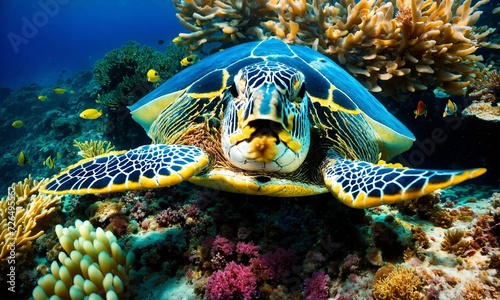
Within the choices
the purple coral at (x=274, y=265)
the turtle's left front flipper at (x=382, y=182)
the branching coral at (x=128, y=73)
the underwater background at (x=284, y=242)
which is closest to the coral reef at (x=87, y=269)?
the underwater background at (x=284, y=242)

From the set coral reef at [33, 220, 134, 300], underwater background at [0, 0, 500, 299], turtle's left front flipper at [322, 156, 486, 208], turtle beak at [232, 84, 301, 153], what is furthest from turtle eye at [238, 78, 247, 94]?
coral reef at [33, 220, 134, 300]

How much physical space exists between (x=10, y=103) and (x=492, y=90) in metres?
28.3

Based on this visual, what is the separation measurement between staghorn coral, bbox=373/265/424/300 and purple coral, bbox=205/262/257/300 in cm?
112

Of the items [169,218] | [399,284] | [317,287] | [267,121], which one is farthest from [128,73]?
[399,284]

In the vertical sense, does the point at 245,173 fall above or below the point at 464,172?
below

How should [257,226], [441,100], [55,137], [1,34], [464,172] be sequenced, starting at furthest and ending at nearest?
[1,34] → [55,137] → [441,100] → [257,226] → [464,172]

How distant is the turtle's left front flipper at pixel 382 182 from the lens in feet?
6.19

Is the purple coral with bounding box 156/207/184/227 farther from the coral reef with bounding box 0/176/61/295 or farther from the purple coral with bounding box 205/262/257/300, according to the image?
the coral reef with bounding box 0/176/61/295

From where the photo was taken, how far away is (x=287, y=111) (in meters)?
2.29

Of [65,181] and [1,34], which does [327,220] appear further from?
[1,34]

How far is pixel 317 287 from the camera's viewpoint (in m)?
2.63

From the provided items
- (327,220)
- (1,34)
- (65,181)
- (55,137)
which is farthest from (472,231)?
(1,34)

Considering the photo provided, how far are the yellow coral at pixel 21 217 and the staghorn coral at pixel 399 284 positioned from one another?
4.19m

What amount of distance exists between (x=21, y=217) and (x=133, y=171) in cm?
278
